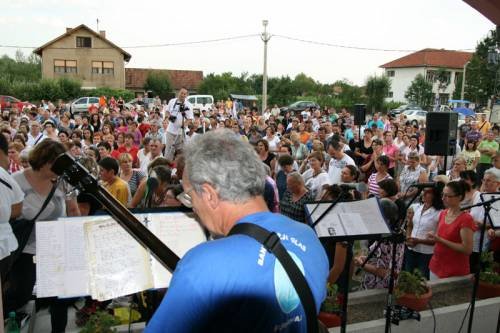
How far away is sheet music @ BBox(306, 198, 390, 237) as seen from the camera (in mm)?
3018

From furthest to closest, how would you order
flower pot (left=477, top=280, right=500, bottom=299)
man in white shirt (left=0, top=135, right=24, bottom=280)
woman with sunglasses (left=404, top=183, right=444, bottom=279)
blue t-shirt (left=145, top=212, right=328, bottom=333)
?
woman with sunglasses (left=404, top=183, right=444, bottom=279)
flower pot (left=477, top=280, right=500, bottom=299)
man in white shirt (left=0, top=135, right=24, bottom=280)
blue t-shirt (left=145, top=212, right=328, bottom=333)

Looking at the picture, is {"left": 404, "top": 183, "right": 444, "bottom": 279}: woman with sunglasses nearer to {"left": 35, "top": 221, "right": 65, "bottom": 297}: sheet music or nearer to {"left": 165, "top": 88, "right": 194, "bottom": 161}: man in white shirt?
{"left": 35, "top": 221, "right": 65, "bottom": 297}: sheet music

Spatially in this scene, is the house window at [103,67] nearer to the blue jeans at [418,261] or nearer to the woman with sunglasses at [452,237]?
the blue jeans at [418,261]

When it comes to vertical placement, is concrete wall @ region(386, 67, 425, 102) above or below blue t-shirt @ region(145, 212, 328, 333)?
above

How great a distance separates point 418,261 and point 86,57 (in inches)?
2054

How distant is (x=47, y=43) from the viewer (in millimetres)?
50125

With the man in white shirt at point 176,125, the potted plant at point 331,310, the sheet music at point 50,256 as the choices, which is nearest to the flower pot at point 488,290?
the potted plant at point 331,310

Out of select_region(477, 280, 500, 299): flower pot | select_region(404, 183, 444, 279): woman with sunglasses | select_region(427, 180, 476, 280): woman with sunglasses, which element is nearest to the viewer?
select_region(477, 280, 500, 299): flower pot

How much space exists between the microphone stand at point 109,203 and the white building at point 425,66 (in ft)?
230

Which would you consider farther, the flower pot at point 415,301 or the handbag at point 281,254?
the flower pot at point 415,301

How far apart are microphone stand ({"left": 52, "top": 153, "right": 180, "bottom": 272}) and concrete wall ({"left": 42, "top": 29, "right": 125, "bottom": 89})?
52922 millimetres

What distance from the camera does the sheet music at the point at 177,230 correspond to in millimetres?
2486

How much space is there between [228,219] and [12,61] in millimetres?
92576

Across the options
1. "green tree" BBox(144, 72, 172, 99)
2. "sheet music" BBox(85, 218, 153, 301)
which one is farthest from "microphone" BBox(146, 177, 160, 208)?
"green tree" BBox(144, 72, 172, 99)
